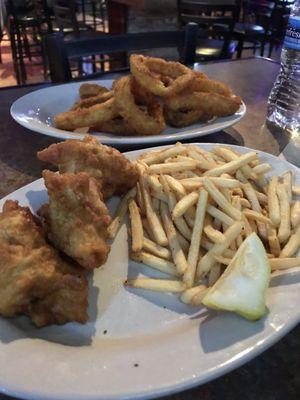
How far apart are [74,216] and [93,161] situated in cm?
32

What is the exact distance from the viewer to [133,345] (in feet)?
2.98

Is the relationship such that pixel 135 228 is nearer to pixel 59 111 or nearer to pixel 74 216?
pixel 74 216

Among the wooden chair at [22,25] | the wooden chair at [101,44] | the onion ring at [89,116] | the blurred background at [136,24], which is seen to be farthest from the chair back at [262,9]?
the onion ring at [89,116]

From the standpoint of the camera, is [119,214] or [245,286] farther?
[119,214]

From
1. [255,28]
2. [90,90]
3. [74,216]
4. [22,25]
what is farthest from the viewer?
[255,28]

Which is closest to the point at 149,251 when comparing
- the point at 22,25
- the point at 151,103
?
the point at 151,103

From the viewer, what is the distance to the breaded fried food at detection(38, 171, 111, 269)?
40.4 inches

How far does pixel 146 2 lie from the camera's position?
4.73m

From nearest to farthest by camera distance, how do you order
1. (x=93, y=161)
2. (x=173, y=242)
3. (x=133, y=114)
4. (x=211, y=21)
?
(x=173, y=242) → (x=93, y=161) → (x=133, y=114) → (x=211, y=21)

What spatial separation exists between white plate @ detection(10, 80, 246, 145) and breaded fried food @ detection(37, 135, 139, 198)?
0.39m

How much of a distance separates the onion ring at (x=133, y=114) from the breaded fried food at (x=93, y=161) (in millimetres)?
493

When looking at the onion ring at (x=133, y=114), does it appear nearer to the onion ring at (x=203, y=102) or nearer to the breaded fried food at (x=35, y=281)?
the onion ring at (x=203, y=102)

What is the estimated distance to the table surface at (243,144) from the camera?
0.88 m

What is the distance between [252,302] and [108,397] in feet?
1.24
